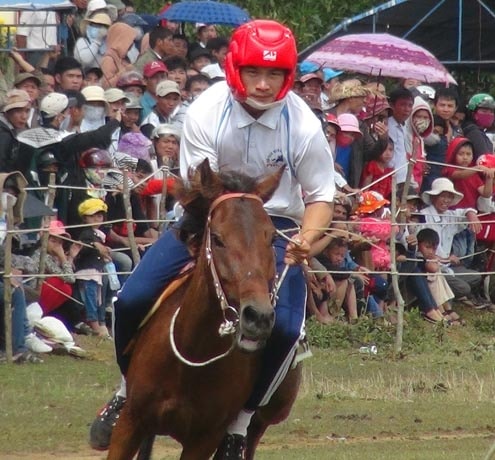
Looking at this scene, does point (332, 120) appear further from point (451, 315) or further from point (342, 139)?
point (451, 315)

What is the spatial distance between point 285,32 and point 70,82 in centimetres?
857

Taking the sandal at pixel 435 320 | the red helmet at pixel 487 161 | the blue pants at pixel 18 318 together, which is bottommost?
the sandal at pixel 435 320

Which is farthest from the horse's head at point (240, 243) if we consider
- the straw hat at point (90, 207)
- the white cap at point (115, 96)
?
the white cap at point (115, 96)

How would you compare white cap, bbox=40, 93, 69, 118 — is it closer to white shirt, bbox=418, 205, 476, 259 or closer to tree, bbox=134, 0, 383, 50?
white shirt, bbox=418, 205, 476, 259

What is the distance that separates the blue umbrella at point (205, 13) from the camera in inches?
792

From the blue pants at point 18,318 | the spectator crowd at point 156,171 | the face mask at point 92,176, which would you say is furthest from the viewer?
the face mask at point 92,176

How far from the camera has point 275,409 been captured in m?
8.87

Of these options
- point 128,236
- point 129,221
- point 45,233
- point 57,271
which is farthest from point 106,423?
point 128,236

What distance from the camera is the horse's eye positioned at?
7418 mm

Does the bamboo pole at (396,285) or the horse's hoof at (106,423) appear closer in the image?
the horse's hoof at (106,423)

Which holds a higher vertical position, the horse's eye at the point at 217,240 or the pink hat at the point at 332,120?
the horse's eye at the point at 217,240

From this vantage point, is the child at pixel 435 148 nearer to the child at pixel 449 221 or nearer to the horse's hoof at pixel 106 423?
the child at pixel 449 221

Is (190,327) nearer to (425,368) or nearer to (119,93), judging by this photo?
(425,368)

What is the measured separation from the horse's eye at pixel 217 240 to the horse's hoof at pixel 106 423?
166 cm
